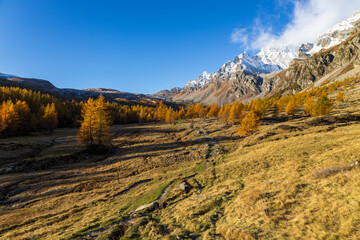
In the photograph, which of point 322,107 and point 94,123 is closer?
point 94,123

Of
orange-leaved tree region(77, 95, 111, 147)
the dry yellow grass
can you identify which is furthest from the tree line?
the dry yellow grass

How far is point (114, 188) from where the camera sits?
958 inches

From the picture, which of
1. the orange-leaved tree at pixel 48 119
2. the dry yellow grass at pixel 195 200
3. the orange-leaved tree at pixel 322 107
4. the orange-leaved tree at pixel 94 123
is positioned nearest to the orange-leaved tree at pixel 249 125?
the dry yellow grass at pixel 195 200

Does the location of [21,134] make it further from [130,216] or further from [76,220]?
[130,216]

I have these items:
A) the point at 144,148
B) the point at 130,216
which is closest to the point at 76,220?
the point at 130,216

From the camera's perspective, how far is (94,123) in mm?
41188

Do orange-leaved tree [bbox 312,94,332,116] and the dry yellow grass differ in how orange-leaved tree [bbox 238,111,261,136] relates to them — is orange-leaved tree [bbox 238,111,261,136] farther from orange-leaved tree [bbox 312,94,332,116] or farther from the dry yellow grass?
orange-leaved tree [bbox 312,94,332,116]

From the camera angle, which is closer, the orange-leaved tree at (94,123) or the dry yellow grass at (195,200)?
the dry yellow grass at (195,200)

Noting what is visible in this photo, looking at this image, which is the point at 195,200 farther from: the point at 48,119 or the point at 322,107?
the point at 48,119

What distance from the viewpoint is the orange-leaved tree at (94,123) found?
39106mm

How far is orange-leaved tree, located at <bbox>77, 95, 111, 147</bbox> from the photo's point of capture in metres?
39.1

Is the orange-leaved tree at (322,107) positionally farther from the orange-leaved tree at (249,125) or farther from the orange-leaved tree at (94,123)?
the orange-leaved tree at (94,123)

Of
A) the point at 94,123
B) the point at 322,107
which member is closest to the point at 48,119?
the point at 94,123

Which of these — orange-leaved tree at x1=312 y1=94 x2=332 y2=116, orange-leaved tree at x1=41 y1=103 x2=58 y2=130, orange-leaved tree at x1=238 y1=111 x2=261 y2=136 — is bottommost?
orange-leaved tree at x1=41 y1=103 x2=58 y2=130
